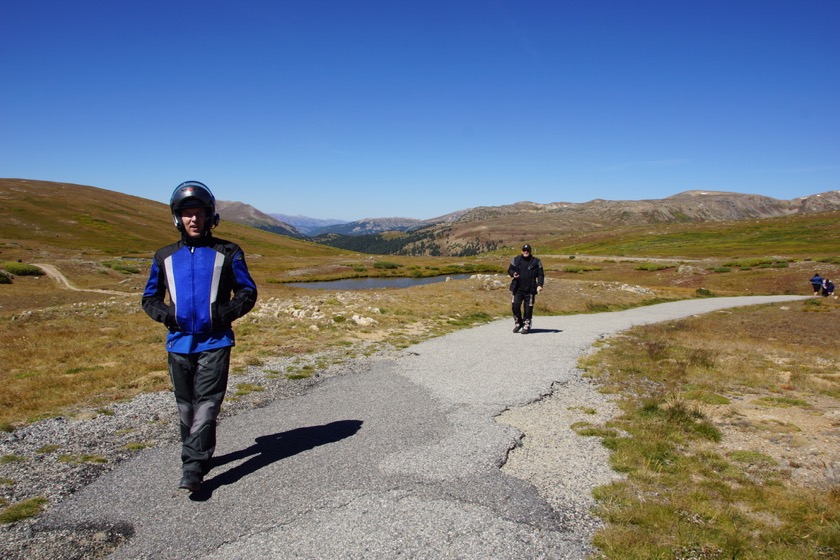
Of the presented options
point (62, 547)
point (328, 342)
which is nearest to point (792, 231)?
point (328, 342)

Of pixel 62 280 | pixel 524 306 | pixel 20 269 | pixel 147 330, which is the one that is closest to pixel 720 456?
pixel 524 306

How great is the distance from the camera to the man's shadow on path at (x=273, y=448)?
5930 mm

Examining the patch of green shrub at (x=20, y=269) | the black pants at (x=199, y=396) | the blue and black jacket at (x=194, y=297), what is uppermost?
the blue and black jacket at (x=194, y=297)

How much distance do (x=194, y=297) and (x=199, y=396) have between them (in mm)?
1340

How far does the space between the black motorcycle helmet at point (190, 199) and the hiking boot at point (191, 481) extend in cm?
315

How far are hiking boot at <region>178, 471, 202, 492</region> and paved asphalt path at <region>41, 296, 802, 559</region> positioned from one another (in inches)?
5.0

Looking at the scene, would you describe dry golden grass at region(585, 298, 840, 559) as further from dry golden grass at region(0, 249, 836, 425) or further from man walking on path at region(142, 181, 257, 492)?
dry golden grass at region(0, 249, 836, 425)

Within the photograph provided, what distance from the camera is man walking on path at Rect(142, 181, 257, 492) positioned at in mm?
5918

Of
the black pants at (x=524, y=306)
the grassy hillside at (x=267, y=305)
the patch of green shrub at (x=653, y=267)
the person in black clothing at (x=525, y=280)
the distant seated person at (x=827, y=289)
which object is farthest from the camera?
the patch of green shrub at (x=653, y=267)

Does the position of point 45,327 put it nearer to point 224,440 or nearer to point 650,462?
point 224,440

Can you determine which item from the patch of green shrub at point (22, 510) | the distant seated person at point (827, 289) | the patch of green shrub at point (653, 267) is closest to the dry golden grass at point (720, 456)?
the patch of green shrub at point (22, 510)

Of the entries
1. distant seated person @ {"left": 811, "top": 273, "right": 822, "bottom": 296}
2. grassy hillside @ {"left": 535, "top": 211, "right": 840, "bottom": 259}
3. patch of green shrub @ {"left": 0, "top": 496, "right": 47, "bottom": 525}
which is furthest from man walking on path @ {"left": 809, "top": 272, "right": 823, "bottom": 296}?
patch of green shrub @ {"left": 0, "top": 496, "right": 47, "bottom": 525}

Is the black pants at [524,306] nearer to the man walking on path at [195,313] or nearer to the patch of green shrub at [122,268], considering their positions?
the man walking on path at [195,313]

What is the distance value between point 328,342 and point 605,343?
11.2 meters
